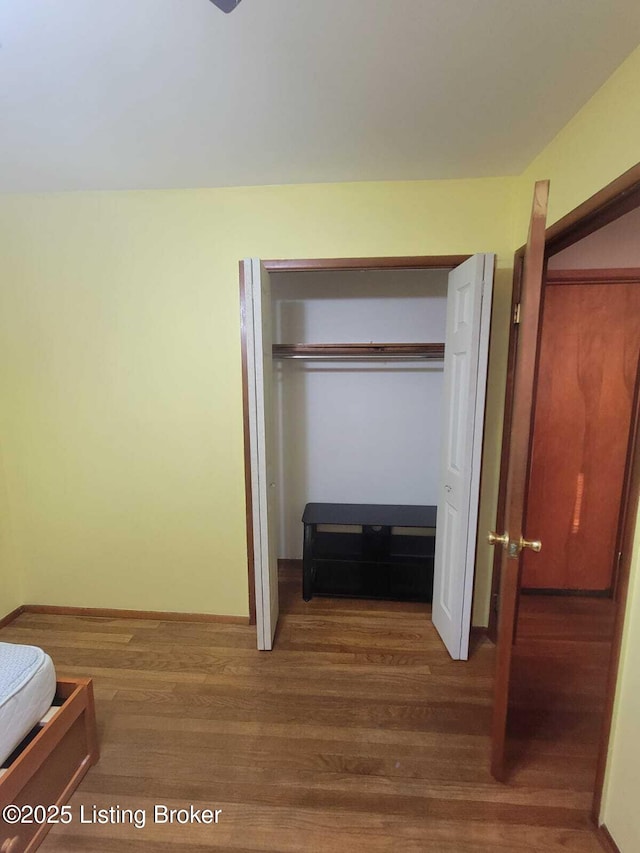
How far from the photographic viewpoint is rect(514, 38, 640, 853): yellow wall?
109 cm

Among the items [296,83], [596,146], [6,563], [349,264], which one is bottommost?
[6,563]

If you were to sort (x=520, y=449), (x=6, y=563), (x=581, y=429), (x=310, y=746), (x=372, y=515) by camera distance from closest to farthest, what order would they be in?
(x=520, y=449) → (x=310, y=746) → (x=6, y=563) → (x=581, y=429) → (x=372, y=515)

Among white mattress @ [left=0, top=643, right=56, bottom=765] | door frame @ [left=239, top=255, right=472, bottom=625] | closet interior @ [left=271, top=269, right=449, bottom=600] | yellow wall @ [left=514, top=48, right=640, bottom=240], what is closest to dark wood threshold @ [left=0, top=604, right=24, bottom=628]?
white mattress @ [left=0, top=643, right=56, bottom=765]

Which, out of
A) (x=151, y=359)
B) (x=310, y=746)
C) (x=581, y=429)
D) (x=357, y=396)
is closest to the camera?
(x=310, y=746)

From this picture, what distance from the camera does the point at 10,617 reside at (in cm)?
226

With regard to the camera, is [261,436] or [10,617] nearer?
A: [261,436]

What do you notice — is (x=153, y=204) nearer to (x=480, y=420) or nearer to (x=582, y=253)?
(x=480, y=420)

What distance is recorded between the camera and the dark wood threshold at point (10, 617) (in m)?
2.21

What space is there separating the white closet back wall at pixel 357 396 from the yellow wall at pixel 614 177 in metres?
1.19

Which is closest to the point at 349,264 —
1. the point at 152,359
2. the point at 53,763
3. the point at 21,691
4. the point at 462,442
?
the point at 462,442

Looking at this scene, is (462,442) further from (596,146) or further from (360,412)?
(596,146)

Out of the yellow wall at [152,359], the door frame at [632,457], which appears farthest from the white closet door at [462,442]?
the door frame at [632,457]

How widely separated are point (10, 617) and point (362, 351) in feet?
9.10

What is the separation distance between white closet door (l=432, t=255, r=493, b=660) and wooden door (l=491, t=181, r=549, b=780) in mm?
531
